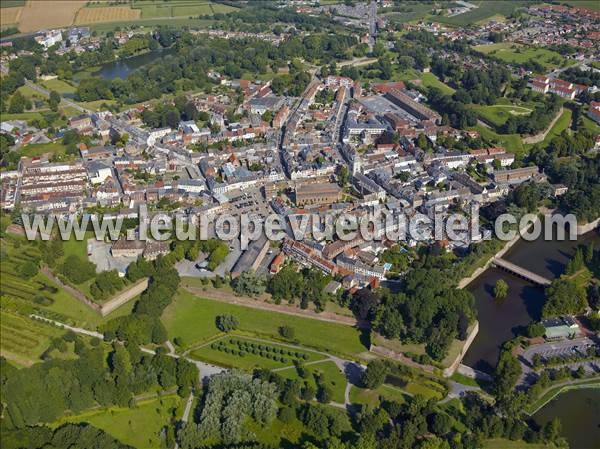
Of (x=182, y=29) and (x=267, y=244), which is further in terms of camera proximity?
(x=182, y=29)

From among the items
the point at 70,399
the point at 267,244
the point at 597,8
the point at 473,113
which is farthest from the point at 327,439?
the point at 597,8

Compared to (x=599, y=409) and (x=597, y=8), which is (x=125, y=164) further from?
(x=597, y=8)

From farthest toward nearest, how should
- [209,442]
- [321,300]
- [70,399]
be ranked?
1. [321,300]
2. [70,399]
3. [209,442]

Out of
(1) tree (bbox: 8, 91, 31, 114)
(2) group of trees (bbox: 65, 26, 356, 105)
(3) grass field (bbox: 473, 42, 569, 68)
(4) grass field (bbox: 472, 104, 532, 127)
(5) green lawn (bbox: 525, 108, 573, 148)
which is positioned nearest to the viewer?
(5) green lawn (bbox: 525, 108, 573, 148)

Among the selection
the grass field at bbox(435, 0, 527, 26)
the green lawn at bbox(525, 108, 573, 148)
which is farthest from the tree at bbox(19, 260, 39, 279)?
the grass field at bbox(435, 0, 527, 26)

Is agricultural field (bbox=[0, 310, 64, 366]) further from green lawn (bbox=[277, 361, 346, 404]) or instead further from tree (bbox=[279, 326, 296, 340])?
green lawn (bbox=[277, 361, 346, 404])

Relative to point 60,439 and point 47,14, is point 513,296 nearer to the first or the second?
point 60,439
